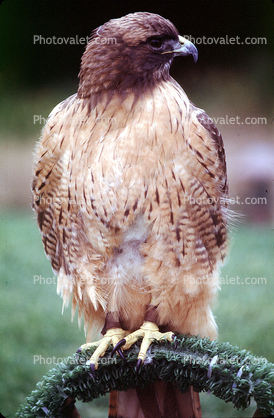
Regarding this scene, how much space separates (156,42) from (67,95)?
0.64 m

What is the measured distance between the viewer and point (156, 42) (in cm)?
116

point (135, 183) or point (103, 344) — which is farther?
point (103, 344)

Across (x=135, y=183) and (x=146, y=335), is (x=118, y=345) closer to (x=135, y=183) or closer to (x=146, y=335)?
(x=146, y=335)

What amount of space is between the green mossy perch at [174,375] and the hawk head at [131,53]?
81 centimetres

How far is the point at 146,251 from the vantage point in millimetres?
1240

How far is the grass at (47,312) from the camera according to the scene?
67.5 inches


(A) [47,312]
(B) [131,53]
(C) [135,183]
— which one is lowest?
(A) [47,312]

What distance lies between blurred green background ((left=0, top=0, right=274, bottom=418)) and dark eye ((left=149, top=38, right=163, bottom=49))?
0.40 metres

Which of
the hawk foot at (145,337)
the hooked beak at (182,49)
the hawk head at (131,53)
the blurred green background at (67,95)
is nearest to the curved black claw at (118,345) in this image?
the hawk foot at (145,337)

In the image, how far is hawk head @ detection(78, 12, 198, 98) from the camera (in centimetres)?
114

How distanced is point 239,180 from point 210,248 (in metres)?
0.52

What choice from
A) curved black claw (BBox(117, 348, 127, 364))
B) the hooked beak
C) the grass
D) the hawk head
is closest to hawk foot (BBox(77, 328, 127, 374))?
curved black claw (BBox(117, 348, 127, 364))

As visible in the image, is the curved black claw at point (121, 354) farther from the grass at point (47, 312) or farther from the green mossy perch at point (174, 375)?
Answer: the grass at point (47, 312)

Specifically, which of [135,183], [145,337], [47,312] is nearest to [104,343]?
[145,337]
